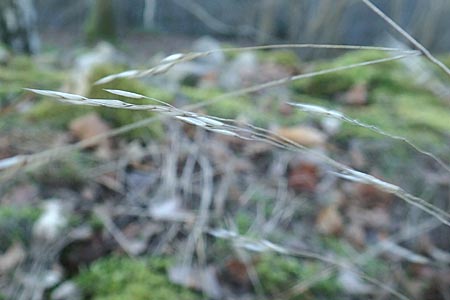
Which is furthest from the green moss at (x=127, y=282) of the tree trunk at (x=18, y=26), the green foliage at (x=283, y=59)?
the tree trunk at (x=18, y=26)

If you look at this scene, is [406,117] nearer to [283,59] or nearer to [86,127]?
[283,59]

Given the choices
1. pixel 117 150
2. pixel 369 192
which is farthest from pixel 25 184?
pixel 369 192

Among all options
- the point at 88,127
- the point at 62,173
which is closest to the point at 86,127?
the point at 88,127

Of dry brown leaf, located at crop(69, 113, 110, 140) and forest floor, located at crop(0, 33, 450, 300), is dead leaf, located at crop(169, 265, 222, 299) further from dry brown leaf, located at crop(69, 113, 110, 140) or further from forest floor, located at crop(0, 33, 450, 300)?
dry brown leaf, located at crop(69, 113, 110, 140)

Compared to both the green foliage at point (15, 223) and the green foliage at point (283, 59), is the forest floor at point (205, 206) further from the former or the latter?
the green foliage at point (283, 59)

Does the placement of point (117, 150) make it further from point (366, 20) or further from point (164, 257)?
point (366, 20)

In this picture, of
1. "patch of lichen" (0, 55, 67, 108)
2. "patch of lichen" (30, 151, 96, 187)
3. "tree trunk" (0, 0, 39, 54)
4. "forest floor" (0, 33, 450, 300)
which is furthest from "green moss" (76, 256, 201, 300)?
"tree trunk" (0, 0, 39, 54)
